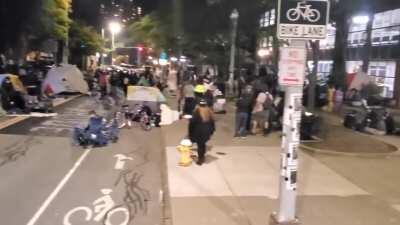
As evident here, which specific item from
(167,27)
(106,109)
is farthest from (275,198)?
(167,27)

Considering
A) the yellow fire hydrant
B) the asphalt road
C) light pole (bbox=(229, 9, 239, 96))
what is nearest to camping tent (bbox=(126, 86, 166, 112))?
the asphalt road

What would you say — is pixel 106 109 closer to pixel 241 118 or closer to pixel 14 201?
pixel 241 118

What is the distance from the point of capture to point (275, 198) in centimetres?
998

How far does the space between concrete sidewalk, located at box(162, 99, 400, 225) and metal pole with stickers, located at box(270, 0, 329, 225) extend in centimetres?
103

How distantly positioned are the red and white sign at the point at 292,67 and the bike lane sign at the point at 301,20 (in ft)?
0.66

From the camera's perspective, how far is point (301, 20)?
24.0ft

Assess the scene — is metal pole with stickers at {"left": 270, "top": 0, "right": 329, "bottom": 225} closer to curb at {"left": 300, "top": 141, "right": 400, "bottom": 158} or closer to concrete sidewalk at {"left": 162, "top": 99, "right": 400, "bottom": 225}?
concrete sidewalk at {"left": 162, "top": 99, "right": 400, "bottom": 225}

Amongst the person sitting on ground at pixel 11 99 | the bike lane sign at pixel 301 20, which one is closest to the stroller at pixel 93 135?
the person sitting on ground at pixel 11 99

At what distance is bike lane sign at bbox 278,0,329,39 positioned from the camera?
7285 mm

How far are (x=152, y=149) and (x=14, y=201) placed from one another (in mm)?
6749

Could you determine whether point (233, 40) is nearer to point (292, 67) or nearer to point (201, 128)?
point (201, 128)

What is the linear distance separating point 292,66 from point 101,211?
13.1 ft

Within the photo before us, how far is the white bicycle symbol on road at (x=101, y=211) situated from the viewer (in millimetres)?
8953

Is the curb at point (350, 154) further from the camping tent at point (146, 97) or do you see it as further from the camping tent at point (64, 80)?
the camping tent at point (64, 80)
